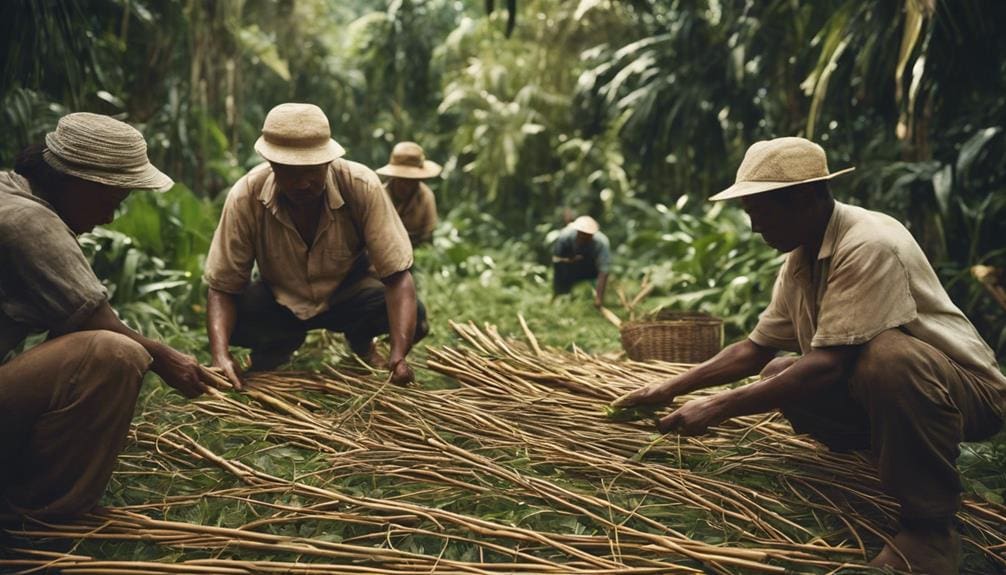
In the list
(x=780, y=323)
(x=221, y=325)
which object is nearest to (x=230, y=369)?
(x=221, y=325)

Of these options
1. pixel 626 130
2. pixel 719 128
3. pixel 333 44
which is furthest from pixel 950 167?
pixel 333 44

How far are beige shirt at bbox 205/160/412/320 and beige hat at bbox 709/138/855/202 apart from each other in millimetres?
1520

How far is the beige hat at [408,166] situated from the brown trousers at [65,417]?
10.8ft

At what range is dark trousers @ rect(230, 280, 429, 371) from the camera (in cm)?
363

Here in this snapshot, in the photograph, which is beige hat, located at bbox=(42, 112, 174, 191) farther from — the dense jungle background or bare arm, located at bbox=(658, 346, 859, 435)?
bare arm, located at bbox=(658, 346, 859, 435)

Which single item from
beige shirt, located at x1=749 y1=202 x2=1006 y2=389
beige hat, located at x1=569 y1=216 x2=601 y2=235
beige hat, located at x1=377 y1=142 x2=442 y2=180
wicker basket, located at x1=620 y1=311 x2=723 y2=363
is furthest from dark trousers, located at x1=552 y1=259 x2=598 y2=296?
beige shirt, located at x1=749 y1=202 x2=1006 y2=389

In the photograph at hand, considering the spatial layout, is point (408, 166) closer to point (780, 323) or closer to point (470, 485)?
point (780, 323)

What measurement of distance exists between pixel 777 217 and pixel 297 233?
1.91 m

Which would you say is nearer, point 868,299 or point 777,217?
point 868,299

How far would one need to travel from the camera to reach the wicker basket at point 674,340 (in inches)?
177

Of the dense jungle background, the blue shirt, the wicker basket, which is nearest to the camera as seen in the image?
the wicker basket

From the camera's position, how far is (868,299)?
6.94 ft

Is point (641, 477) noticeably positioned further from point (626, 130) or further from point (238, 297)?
point (626, 130)

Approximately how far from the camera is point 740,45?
7.47 meters
